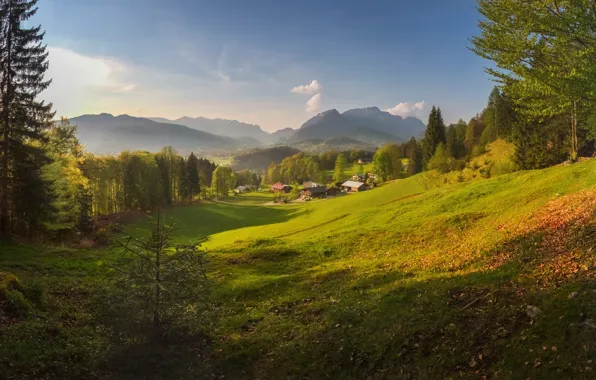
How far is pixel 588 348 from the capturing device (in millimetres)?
6754

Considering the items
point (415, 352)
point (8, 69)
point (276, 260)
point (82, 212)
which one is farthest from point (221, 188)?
point (415, 352)

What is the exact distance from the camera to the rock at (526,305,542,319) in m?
8.48

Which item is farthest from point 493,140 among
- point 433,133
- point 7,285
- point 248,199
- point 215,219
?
point 7,285

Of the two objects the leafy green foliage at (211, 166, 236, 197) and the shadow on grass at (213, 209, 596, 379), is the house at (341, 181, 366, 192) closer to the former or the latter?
the leafy green foliage at (211, 166, 236, 197)

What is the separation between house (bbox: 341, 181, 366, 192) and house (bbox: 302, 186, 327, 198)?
998 centimetres

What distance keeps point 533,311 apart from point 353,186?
407 feet

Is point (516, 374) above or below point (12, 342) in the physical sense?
above

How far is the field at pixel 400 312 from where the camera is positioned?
8102mm

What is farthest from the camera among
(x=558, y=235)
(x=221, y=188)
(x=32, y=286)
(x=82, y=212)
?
(x=221, y=188)

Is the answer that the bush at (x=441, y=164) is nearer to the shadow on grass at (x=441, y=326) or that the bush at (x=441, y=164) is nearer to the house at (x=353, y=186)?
the shadow on grass at (x=441, y=326)

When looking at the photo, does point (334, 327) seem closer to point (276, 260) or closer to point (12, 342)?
point (12, 342)

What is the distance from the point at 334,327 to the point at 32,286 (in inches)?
546

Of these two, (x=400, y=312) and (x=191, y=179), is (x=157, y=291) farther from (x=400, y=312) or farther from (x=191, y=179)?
(x=191, y=179)

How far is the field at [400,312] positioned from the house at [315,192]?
341 feet
